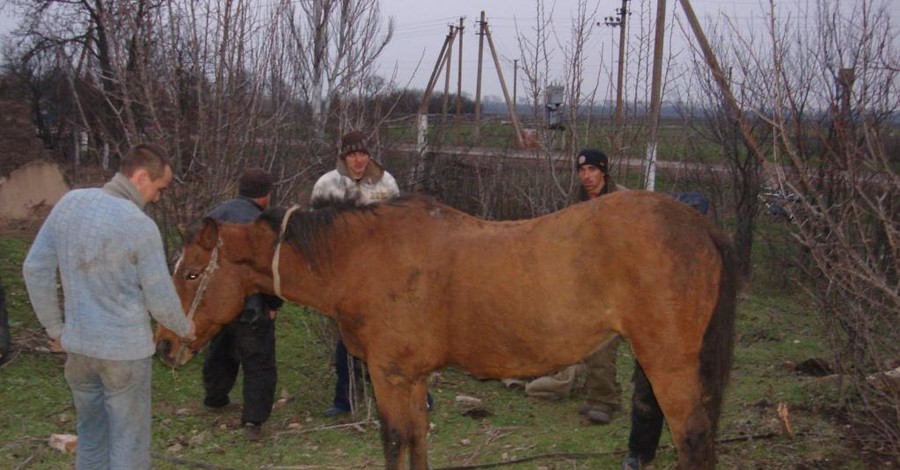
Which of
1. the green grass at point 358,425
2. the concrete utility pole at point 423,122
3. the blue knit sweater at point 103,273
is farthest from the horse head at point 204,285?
the concrete utility pole at point 423,122

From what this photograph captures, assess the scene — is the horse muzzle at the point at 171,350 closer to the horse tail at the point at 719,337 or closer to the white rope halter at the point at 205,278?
the white rope halter at the point at 205,278

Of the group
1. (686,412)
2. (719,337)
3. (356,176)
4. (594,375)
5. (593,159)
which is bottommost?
(594,375)

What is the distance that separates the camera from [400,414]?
14.0 feet

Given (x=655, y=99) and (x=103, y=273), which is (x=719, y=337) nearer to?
(x=103, y=273)

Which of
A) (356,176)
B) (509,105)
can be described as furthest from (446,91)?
(356,176)

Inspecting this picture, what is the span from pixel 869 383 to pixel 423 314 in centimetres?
294

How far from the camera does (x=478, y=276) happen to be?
4.07 m

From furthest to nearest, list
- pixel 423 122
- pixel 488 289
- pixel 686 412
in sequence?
pixel 423 122 < pixel 488 289 < pixel 686 412

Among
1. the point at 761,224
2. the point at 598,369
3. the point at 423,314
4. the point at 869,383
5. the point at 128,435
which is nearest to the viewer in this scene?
the point at 128,435

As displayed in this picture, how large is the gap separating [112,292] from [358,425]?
2600 millimetres

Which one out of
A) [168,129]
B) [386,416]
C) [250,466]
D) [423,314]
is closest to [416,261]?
[423,314]

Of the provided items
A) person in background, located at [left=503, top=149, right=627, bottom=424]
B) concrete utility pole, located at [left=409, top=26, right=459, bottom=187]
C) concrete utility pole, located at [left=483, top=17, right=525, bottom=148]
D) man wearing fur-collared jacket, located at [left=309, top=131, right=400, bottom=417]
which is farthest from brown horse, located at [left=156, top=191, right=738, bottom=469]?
concrete utility pole, located at [left=483, top=17, right=525, bottom=148]

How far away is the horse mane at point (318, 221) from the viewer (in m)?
4.39

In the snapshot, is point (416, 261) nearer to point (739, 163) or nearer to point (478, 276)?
point (478, 276)
